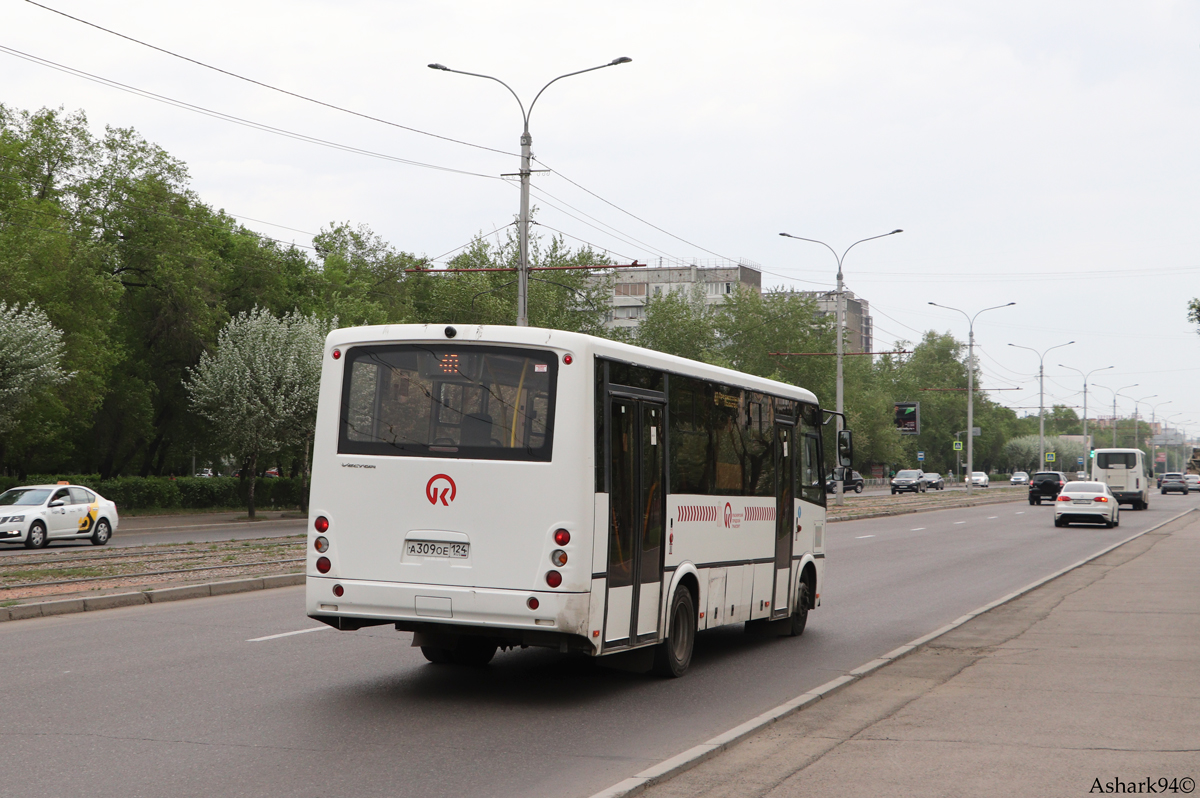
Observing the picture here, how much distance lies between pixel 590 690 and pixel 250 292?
144ft

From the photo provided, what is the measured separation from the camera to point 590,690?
9.35 m

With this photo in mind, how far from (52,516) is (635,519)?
69.2ft

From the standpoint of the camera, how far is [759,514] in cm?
1168

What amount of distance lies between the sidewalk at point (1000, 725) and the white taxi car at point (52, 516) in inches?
794

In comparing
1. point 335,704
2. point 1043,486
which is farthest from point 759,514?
point 1043,486

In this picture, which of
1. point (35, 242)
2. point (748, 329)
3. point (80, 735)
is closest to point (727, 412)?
point (80, 735)

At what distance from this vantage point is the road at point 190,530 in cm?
2805

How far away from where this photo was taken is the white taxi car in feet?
84.8

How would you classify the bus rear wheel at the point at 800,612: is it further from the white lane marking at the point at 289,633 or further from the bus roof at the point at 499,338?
the white lane marking at the point at 289,633

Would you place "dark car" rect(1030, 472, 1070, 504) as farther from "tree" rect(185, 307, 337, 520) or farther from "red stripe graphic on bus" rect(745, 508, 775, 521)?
"red stripe graphic on bus" rect(745, 508, 775, 521)

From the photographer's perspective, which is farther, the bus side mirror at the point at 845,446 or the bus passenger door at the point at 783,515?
the bus side mirror at the point at 845,446

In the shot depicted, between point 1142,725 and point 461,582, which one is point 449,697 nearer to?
point 461,582

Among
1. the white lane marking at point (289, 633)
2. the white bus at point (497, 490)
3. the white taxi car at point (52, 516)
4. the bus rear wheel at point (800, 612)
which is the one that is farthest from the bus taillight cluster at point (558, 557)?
the white taxi car at point (52, 516)

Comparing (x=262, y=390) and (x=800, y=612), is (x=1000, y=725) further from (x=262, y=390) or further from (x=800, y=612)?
(x=262, y=390)
